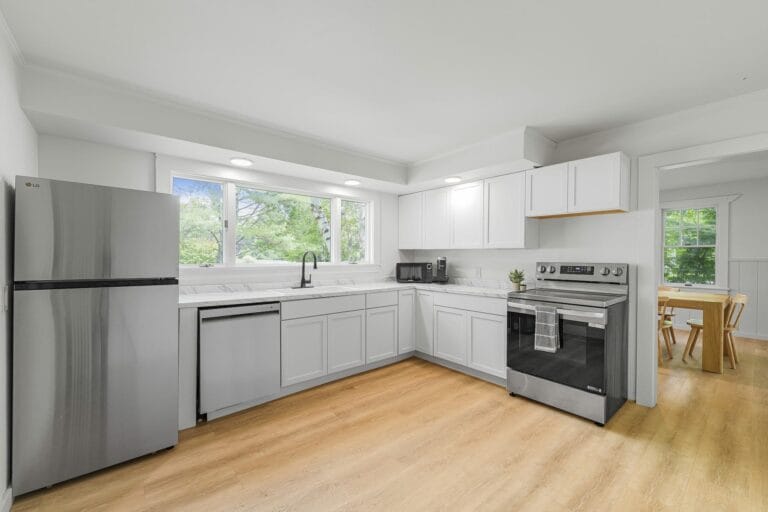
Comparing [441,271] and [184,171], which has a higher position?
[184,171]

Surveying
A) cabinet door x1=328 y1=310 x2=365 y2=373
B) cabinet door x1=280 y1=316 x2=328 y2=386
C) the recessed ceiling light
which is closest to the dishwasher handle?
cabinet door x1=280 y1=316 x2=328 y2=386

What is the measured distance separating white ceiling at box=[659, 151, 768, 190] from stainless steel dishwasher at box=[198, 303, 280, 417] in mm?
5112

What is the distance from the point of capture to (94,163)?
265 cm

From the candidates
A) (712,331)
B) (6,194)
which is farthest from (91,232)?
(712,331)

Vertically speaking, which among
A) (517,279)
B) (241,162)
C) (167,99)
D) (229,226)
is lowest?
(517,279)

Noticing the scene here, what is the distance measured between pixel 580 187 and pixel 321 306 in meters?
2.58

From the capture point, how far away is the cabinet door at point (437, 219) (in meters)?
4.12

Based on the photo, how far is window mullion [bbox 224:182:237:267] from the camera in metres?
3.36

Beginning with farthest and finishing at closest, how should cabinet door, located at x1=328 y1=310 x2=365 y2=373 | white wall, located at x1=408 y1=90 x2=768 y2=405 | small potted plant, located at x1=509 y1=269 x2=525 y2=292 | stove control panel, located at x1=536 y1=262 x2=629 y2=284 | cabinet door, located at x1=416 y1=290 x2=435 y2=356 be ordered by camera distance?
cabinet door, located at x1=416 y1=290 x2=435 y2=356, small potted plant, located at x1=509 y1=269 x2=525 y2=292, cabinet door, located at x1=328 y1=310 x2=365 y2=373, stove control panel, located at x1=536 y1=262 x2=629 y2=284, white wall, located at x1=408 y1=90 x2=768 y2=405

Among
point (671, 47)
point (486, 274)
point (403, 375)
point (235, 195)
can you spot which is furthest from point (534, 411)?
point (235, 195)

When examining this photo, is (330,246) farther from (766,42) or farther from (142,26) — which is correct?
(766,42)

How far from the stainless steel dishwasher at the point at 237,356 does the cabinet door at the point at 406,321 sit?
1.49m

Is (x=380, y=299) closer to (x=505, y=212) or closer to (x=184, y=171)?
(x=505, y=212)

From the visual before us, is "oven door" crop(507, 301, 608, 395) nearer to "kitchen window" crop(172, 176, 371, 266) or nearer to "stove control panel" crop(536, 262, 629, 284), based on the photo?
"stove control panel" crop(536, 262, 629, 284)
